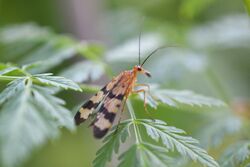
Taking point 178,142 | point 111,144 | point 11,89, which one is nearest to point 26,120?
point 11,89

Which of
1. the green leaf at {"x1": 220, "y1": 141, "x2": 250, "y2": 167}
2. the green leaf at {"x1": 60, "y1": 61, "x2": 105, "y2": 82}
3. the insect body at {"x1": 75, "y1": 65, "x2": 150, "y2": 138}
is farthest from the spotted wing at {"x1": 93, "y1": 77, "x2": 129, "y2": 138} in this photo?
the green leaf at {"x1": 220, "y1": 141, "x2": 250, "y2": 167}

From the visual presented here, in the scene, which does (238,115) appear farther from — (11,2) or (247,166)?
(11,2)

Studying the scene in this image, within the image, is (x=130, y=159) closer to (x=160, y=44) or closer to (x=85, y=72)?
(x=85, y=72)

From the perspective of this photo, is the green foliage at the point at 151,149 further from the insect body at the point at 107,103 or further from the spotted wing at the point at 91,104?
the spotted wing at the point at 91,104

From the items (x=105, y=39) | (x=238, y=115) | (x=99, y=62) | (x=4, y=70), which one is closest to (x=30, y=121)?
(x=4, y=70)

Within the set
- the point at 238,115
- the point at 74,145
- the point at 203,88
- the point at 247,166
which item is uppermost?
the point at 247,166
